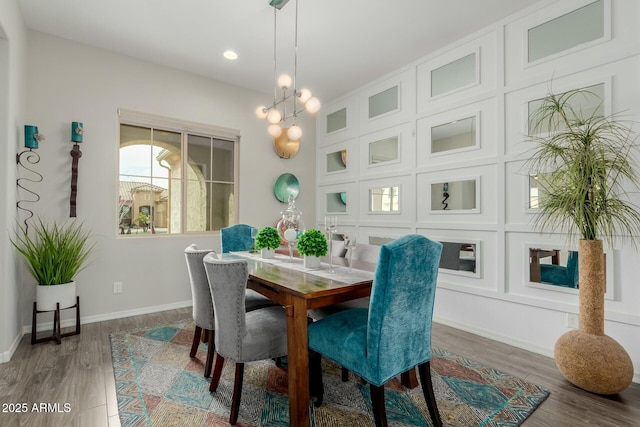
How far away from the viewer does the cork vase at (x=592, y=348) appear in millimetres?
1950

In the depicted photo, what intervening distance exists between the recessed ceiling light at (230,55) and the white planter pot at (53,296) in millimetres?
2712

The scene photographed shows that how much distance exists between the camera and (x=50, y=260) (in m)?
2.74

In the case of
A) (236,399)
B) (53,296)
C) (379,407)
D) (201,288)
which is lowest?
(236,399)

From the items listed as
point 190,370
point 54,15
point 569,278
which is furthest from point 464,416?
point 54,15

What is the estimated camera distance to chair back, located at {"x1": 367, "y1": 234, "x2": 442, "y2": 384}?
4.76ft

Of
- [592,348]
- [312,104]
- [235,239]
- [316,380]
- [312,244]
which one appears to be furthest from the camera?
[235,239]

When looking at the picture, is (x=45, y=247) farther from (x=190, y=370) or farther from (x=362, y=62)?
(x=362, y=62)

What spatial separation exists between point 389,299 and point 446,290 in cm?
216

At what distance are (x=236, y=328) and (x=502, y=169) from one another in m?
2.59

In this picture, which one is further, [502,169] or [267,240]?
[502,169]

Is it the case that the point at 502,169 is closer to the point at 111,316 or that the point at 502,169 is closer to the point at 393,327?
the point at 393,327

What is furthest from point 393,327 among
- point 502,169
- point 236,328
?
point 502,169

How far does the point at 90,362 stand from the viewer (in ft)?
7.86

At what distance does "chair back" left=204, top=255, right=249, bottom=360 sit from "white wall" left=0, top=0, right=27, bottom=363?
6.00 ft
